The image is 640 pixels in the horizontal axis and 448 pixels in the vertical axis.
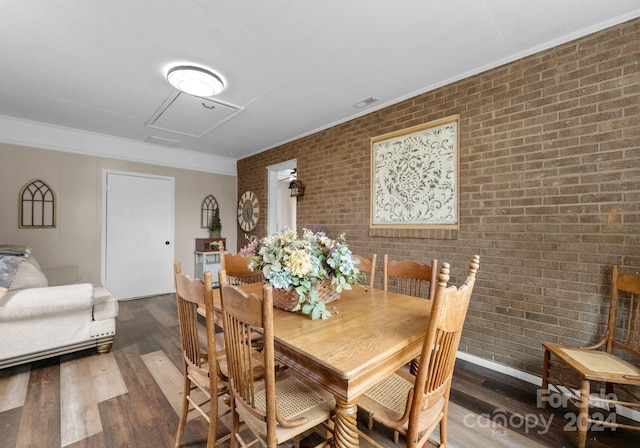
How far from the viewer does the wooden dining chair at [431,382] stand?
3.36ft

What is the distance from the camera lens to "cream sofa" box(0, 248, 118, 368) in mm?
2162

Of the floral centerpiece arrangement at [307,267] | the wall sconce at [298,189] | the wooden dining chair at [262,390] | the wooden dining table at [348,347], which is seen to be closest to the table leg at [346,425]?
the wooden dining table at [348,347]

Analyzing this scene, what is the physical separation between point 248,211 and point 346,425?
4509 millimetres

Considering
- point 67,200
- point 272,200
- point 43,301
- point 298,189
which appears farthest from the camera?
point 272,200

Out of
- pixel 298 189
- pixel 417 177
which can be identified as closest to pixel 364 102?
pixel 417 177

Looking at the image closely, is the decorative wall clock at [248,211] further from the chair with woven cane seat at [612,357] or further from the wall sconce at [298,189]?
the chair with woven cane seat at [612,357]

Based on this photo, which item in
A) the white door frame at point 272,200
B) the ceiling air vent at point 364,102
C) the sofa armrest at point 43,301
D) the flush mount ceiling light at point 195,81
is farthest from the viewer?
the white door frame at point 272,200

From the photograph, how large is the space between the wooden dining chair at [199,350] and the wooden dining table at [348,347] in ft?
0.55

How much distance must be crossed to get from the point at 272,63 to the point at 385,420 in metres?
2.53

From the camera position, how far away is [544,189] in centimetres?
210

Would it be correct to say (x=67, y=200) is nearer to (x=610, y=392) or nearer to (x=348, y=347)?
(x=348, y=347)

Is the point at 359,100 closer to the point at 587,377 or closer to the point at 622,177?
the point at 622,177

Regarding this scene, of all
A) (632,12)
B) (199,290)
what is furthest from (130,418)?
(632,12)

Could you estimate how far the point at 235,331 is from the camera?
1.16m
